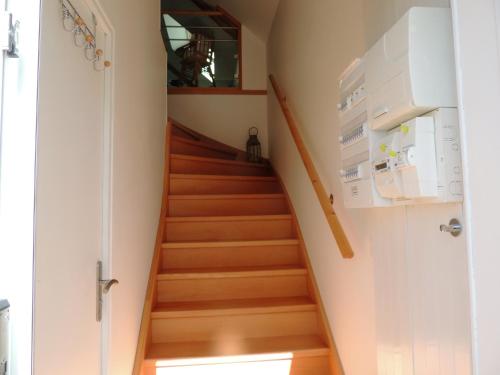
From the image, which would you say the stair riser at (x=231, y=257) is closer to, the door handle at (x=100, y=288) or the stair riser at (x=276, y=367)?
the stair riser at (x=276, y=367)

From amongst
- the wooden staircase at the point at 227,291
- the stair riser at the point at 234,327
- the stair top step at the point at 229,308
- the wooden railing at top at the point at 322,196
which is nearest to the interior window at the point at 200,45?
the wooden staircase at the point at 227,291

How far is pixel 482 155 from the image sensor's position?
0.94m

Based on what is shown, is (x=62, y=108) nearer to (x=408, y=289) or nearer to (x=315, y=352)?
(x=408, y=289)

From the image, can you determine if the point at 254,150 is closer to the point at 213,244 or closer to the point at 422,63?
the point at 213,244

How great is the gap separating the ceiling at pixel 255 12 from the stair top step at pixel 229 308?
299 cm

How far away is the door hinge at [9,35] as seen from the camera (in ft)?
2.73

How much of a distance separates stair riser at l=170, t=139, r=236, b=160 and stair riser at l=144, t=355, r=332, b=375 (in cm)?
227

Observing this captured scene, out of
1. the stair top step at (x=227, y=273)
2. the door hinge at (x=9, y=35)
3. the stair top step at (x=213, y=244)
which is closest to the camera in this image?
the door hinge at (x=9, y=35)

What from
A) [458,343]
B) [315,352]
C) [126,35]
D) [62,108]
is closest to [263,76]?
[126,35]

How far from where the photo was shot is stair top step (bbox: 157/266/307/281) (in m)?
2.57

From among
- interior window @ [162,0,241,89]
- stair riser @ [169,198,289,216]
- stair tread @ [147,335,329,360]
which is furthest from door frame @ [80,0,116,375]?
interior window @ [162,0,241,89]

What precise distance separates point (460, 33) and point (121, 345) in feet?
5.84

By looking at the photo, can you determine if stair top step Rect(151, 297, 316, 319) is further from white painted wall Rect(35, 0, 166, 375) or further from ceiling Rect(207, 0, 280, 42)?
ceiling Rect(207, 0, 280, 42)

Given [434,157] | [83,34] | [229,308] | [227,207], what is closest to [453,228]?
[434,157]
